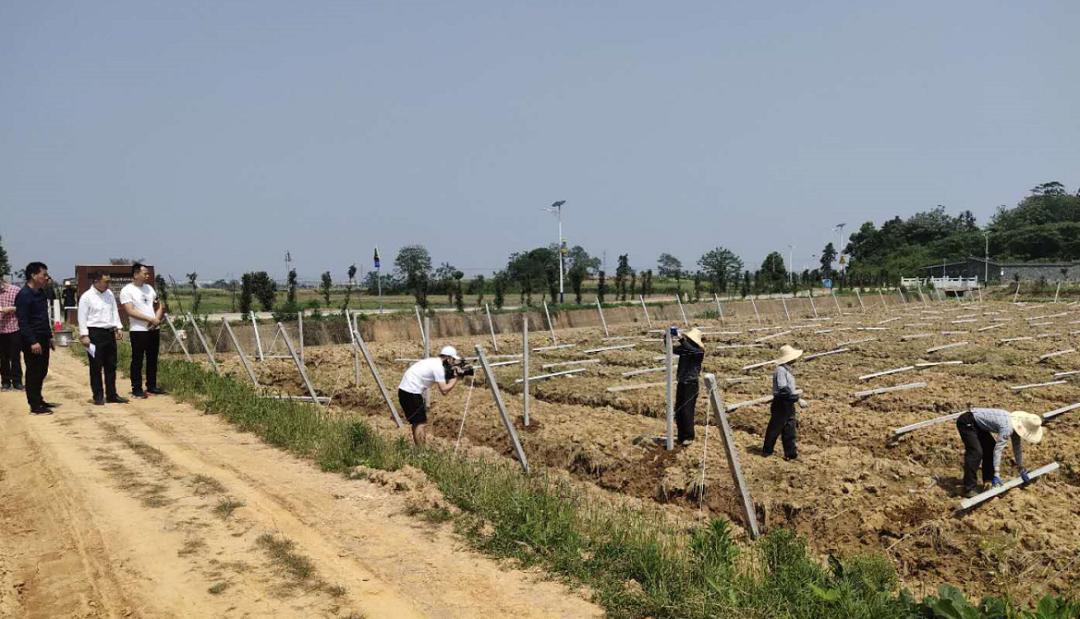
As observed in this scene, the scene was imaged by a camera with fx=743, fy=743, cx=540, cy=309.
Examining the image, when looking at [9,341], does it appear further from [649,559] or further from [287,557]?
[649,559]

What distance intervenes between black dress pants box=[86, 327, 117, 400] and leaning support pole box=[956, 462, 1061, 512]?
9.03 m

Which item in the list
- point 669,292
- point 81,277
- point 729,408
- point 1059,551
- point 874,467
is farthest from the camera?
point 669,292

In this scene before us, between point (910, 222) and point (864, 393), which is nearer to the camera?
point (864, 393)

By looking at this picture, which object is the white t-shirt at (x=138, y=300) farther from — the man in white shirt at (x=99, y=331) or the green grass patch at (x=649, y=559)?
the green grass patch at (x=649, y=559)

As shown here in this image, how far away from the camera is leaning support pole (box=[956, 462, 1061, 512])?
5.75 m

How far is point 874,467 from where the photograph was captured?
6789 mm

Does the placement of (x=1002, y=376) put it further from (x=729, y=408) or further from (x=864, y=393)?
(x=729, y=408)

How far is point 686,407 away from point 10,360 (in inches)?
359

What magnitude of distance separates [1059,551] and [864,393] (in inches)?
205

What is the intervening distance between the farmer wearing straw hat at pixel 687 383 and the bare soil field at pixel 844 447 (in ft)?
0.78

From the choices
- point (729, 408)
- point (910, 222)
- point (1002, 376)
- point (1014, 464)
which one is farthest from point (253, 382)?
point (910, 222)

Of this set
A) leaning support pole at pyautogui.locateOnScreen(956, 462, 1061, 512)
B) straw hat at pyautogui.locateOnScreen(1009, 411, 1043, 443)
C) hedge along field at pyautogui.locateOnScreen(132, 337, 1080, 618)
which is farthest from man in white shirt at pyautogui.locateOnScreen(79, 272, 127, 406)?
straw hat at pyautogui.locateOnScreen(1009, 411, 1043, 443)

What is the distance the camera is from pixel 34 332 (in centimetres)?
Result: 855

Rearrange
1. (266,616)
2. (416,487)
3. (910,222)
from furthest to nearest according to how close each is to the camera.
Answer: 1. (910,222)
2. (416,487)
3. (266,616)
